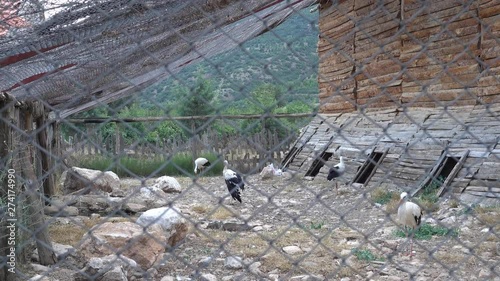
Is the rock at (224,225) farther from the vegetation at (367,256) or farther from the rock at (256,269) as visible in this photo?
the vegetation at (367,256)

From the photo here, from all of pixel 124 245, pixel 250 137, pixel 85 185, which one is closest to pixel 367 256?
pixel 124 245

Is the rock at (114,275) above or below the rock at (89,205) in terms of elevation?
above

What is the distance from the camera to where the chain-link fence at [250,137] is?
Result: 1719 mm

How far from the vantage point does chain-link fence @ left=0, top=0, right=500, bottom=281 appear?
67.7 inches

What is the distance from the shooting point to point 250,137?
231 inches

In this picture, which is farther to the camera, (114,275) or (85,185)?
(85,185)

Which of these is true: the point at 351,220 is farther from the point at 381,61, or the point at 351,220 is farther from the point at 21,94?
the point at 21,94

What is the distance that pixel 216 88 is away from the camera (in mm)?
2193

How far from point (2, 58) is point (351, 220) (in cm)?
476

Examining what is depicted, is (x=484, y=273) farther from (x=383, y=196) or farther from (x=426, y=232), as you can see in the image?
(x=383, y=196)

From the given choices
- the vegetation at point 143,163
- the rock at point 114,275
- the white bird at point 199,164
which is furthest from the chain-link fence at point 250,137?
the vegetation at point 143,163

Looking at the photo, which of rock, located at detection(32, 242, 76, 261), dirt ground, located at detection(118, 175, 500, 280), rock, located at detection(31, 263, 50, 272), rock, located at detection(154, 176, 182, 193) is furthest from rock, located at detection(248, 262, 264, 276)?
rock, located at detection(154, 176, 182, 193)

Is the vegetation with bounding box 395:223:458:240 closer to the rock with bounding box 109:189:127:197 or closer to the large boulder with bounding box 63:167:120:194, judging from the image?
the large boulder with bounding box 63:167:120:194

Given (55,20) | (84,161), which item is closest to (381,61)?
(55,20)
